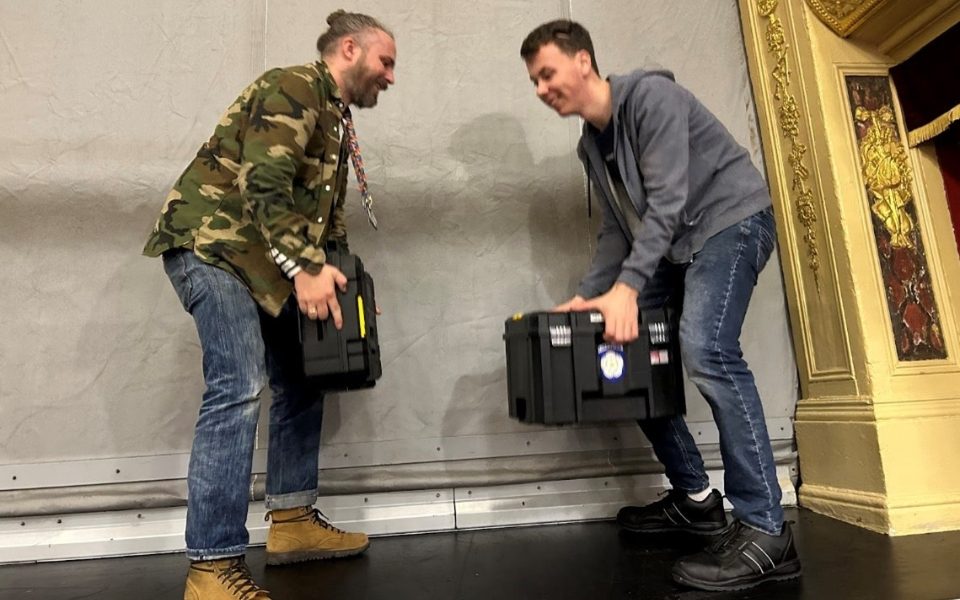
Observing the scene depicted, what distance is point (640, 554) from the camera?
141 cm

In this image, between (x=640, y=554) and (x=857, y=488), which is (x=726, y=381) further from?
(x=857, y=488)

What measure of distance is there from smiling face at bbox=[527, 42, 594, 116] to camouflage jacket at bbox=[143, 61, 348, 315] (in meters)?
0.49

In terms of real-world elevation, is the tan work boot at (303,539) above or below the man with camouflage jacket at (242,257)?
below

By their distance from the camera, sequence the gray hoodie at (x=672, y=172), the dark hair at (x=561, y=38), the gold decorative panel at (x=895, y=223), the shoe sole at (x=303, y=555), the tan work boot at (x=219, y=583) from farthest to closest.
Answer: the gold decorative panel at (x=895, y=223)
the shoe sole at (x=303, y=555)
the dark hair at (x=561, y=38)
the gray hoodie at (x=672, y=172)
the tan work boot at (x=219, y=583)

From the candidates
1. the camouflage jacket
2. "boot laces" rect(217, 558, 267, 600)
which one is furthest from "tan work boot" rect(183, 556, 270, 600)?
the camouflage jacket

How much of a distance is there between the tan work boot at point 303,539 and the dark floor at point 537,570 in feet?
0.10

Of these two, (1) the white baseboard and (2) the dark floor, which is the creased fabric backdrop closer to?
(1) the white baseboard

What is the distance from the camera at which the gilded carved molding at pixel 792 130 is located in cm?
176

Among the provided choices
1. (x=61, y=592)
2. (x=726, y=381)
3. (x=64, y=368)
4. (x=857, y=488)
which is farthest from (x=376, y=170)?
(x=857, y=488)

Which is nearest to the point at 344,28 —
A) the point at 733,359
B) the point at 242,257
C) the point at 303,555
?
the point at 242,257

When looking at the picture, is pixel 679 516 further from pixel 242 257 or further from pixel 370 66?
pixel 370 66

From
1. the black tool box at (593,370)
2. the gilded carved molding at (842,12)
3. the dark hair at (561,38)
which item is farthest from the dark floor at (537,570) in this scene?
the gilded carved molding at (842,12)

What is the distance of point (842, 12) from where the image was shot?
5.47ft

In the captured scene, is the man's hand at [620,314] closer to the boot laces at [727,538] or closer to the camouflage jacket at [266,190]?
the boot laces at [727,538]
